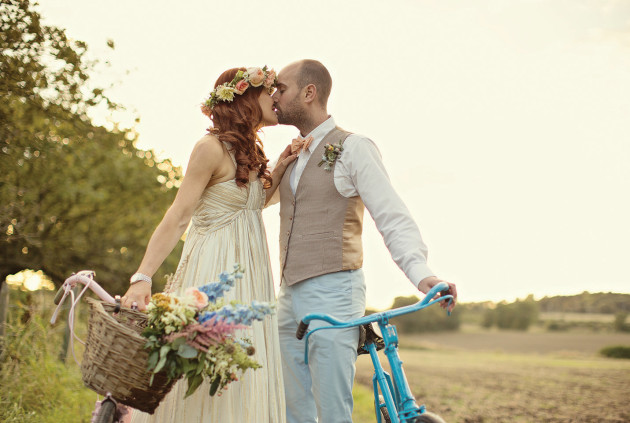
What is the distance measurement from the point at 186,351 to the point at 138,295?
2.10ft

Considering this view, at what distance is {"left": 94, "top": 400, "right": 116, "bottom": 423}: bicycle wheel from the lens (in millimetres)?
2238

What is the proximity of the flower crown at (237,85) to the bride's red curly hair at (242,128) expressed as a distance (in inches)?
1.3

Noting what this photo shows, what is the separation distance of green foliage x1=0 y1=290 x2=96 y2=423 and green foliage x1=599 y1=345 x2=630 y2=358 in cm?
2021

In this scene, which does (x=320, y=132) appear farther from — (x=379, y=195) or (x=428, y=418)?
(x=428, y=418)

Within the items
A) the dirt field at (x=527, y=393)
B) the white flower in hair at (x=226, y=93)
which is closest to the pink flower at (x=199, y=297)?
the white flower in hair at (x=226, y=93)

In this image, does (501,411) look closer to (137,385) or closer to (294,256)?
(294,256)

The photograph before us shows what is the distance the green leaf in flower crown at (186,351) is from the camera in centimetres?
200

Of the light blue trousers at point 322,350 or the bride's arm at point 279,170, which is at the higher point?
the bride's arm at point 279,170

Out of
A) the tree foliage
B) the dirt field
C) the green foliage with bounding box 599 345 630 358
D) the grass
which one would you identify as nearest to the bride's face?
the tree foliage

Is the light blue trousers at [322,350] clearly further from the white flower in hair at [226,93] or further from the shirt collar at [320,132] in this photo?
the white flower in hair at [226,93]

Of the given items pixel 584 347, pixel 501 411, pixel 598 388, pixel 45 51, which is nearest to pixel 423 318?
pixel 584 347

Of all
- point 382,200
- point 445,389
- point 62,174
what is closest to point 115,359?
point 382,200

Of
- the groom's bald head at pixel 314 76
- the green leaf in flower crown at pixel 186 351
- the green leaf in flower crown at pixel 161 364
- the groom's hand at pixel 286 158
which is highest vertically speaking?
the groom's bald head at pixel 314 76

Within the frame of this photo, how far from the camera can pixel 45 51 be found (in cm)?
523
